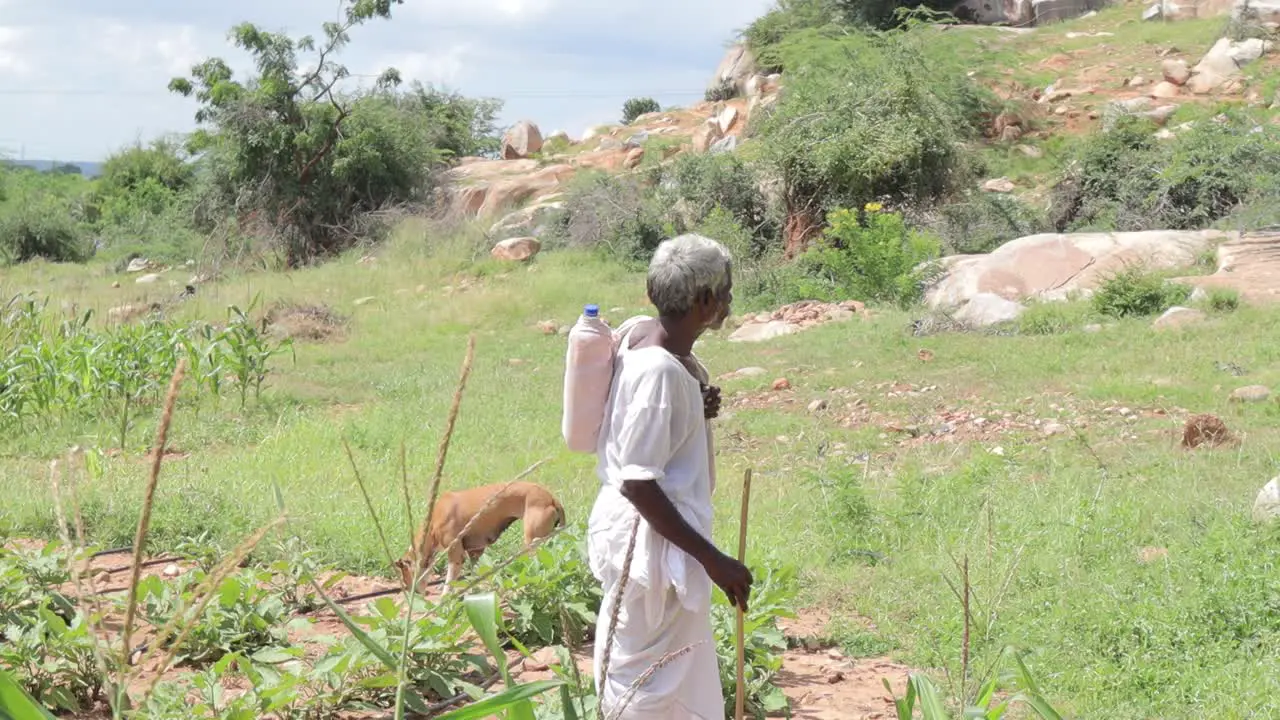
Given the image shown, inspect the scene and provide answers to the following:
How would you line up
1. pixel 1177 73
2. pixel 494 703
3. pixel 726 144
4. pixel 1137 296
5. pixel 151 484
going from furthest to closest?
1. pixel 726 144
2. pixel 1177 73
3. pixel 1137 296
4. pixel 494 703
5. pixel 151 484

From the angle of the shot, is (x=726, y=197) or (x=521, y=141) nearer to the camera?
(x=726, y=197)

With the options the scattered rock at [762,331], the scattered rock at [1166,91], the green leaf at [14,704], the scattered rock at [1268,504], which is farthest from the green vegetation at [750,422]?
the scattered rock at [1166,91]

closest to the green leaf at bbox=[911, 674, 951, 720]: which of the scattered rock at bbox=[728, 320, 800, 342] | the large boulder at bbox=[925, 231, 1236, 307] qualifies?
the scattered rock at bbox=[728, 320, 800, 342]

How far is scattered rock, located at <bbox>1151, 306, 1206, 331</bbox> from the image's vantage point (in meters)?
9.80

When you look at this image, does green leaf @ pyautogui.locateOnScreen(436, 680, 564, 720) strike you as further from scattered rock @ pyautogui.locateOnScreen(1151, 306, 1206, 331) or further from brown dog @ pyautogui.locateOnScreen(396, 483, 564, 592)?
scattered rock @ pyautogui.locateOnScreen(1151, 306, 1206, 331)

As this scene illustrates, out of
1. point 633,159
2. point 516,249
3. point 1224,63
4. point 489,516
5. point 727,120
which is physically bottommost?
point 489,516

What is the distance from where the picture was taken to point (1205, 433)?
678 cm

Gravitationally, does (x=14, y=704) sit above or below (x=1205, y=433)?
above

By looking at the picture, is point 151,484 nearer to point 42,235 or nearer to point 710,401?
point 710,401

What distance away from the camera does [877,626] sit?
438 centimetres

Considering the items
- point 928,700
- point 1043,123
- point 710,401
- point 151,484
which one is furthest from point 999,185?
point 151,484

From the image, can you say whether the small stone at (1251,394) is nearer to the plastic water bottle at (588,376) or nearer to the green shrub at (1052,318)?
the green shrub at (1052,318)

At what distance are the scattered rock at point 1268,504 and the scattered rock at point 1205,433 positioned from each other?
1.80m

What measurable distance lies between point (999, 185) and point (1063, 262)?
7039 millimetres
